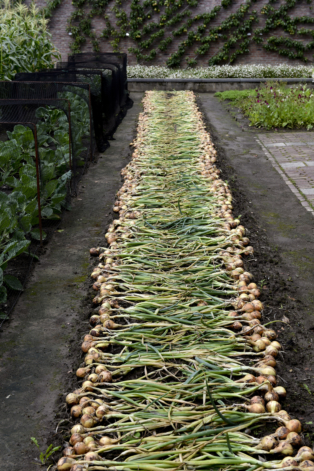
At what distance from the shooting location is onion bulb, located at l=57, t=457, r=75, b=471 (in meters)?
1.76

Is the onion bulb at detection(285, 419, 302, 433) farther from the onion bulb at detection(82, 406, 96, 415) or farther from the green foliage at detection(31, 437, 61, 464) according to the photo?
the green foliage at detection(31, 437, 61, 464)

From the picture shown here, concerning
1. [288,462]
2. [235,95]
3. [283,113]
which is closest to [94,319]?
[288,462]

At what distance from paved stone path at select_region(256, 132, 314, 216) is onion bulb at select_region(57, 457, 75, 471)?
3636 millimetres

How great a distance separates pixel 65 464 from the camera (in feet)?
5.77

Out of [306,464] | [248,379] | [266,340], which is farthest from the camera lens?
[266,340]

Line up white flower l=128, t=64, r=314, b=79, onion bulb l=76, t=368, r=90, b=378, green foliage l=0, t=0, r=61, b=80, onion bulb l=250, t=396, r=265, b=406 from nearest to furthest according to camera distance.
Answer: onion bulb l=250, t=396, r=265, b=406
onion bulb l=76, t=368, r=90, b=378
green foliage l=0, t=0, r=61, b=80
white flower l=128, t=64, r=314, b=79

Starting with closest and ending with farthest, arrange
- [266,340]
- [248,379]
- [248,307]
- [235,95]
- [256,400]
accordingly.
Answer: [256,400] < [248,379] < [266,340] < [248,307] < [235,95]

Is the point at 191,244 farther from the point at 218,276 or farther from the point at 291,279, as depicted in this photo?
the point at 291,279

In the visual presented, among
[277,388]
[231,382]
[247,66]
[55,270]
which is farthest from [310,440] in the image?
[247,66]

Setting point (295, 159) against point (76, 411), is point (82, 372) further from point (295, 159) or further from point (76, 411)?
point (295, 159)

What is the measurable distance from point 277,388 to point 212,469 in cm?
55

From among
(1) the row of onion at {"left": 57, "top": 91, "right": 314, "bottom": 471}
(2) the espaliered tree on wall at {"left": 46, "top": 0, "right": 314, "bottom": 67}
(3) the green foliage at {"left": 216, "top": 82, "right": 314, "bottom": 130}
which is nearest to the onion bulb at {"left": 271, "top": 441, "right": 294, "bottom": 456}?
(1) the row of onion at {"left": 57, "top": 91, "right": 314, "bottom": 471}

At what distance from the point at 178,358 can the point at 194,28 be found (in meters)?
16.2

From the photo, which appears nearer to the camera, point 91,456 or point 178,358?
point 91,456
